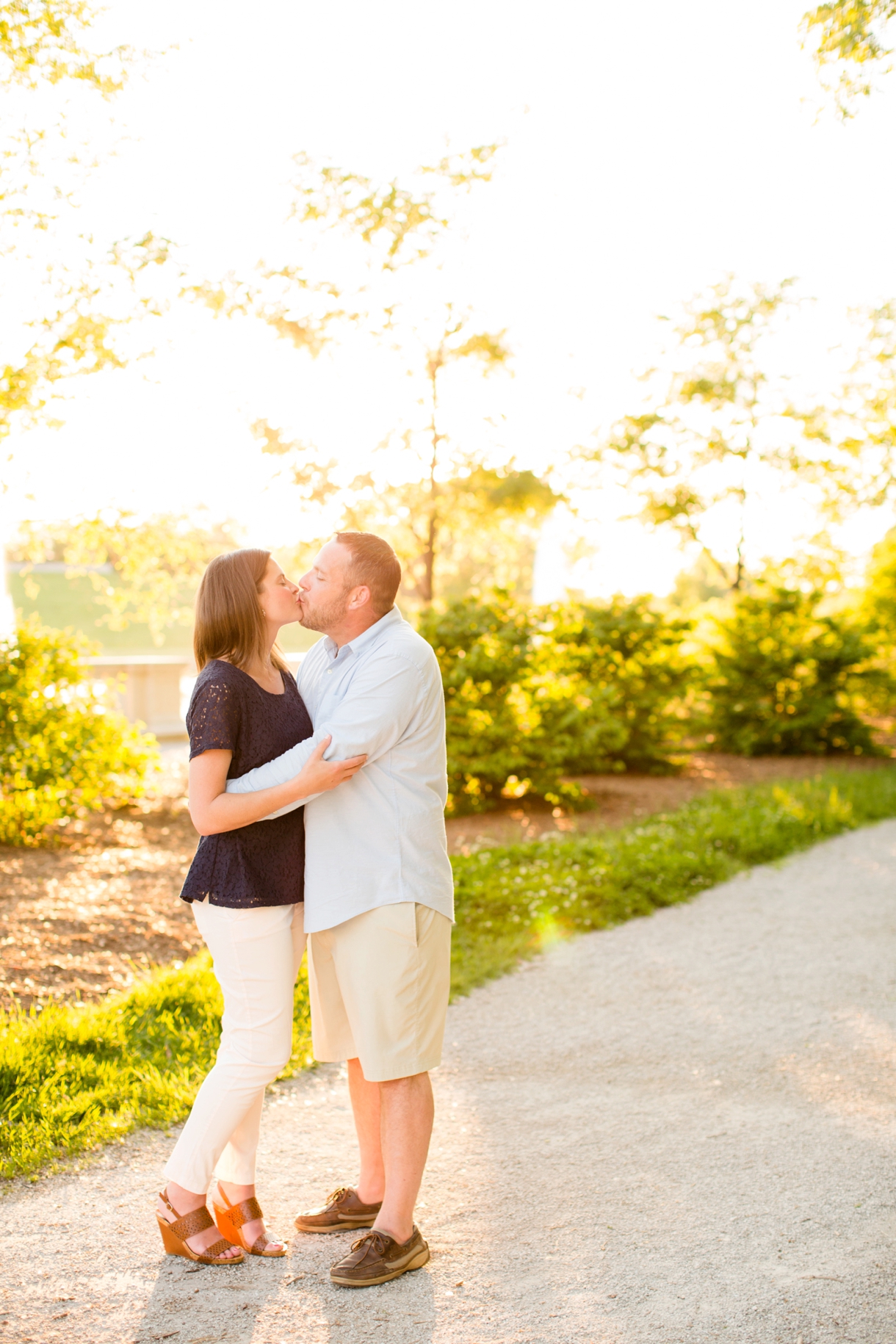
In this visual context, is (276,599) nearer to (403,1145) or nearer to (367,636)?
(367,636)

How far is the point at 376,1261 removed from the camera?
2842 millimetres

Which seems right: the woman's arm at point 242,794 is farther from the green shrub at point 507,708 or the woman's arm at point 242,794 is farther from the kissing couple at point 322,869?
the green shrub at point 507,708

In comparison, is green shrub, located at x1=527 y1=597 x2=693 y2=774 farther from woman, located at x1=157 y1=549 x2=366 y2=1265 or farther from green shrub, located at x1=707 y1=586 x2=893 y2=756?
woman, located at x1=157 y1=549 x2=366 y2=1265

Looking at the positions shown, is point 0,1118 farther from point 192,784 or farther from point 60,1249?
point 192,784

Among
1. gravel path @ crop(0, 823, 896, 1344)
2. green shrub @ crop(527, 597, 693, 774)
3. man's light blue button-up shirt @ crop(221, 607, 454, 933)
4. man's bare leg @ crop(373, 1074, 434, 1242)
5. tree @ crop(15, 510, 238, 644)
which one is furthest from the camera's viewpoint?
green shrub @ crop(527, 597, 693, 774)

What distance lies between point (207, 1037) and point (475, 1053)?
116cm

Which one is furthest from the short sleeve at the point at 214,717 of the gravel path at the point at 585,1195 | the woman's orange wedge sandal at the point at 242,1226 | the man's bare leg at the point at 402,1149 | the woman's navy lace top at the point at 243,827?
the gravel path at the point at 585,1195

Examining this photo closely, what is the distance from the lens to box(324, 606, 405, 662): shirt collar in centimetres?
295

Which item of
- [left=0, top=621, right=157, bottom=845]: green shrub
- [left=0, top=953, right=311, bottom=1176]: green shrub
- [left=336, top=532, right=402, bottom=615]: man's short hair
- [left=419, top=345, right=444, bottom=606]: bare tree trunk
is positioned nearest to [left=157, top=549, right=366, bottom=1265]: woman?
[left=336, top=532, right=402, bottom=615]: man's short hair

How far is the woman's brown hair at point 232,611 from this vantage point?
294 centimetres

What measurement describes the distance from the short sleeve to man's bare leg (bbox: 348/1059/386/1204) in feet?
3.63

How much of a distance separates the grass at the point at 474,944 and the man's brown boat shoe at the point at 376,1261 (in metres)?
1.20

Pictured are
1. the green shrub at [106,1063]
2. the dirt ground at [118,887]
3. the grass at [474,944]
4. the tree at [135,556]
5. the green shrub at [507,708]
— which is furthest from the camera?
the tree at [135,556]

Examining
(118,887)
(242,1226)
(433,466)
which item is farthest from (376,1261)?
(433,466)
